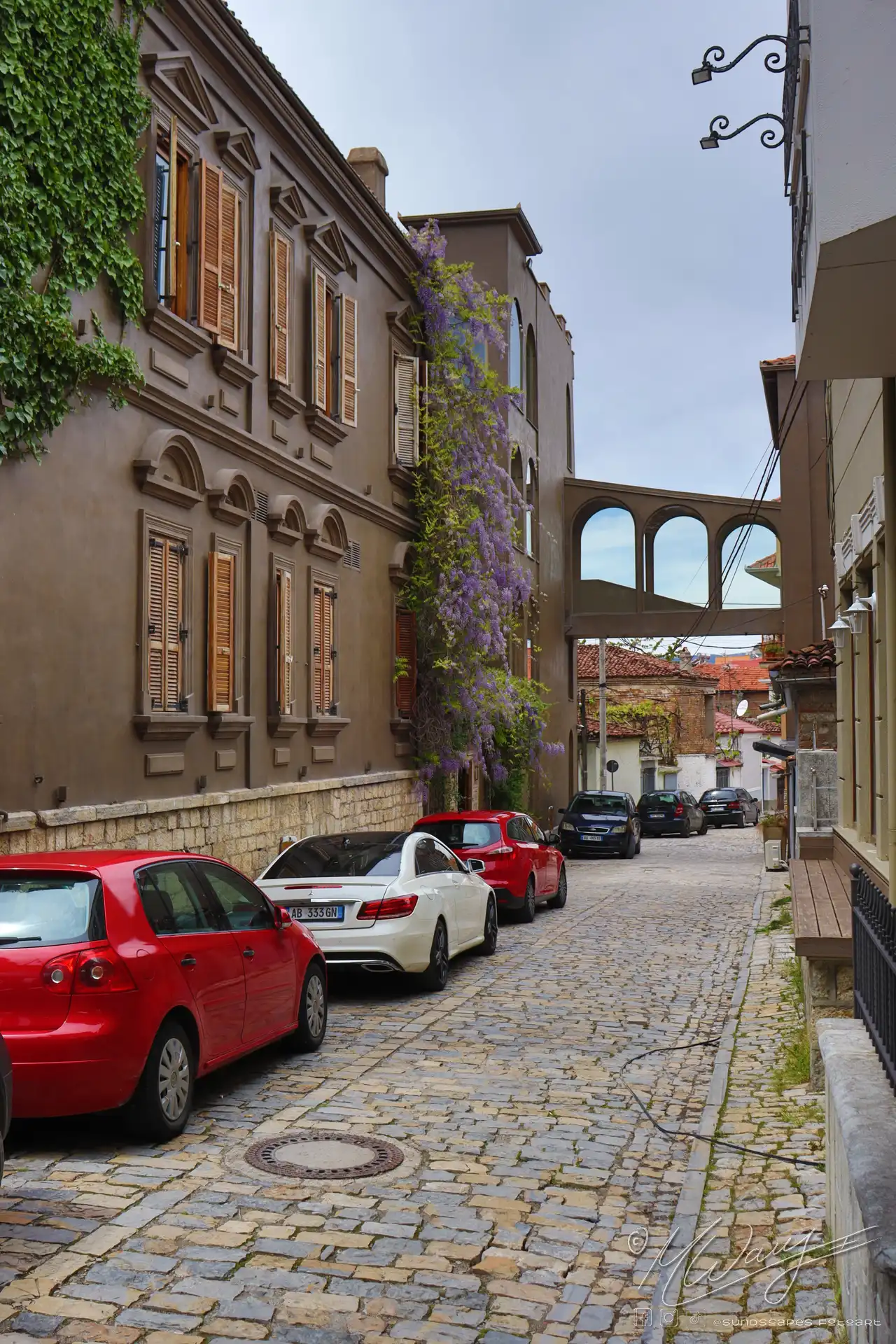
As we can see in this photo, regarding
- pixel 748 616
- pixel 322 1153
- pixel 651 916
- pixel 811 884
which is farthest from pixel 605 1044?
pixel 748 616

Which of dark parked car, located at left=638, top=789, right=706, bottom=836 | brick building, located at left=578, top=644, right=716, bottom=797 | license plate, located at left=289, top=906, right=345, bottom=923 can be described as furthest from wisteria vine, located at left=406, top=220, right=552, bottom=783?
brick building, located at left=578, top=644, right=716, bottom=797

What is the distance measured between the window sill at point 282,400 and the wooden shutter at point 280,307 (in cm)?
8

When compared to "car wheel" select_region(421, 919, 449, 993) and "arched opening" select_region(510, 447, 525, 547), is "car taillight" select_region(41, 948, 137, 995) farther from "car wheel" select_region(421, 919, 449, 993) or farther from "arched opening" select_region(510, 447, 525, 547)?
"arched opening" select_region(510, 447, 525, 547)

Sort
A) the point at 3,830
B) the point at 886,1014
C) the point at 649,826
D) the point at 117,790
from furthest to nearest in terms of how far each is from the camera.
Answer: the point at 649,826
the point at 117,790
the point at 3,830
the point at 886,1014

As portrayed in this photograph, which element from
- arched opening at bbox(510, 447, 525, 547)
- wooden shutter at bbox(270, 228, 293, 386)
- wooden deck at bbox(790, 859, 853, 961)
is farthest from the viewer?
arched opening at bbox(510, 447, 525, 547)

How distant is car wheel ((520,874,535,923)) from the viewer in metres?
18.3

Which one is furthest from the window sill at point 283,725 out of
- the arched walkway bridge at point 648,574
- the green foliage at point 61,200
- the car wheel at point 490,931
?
the arched walkway bridge at point 648,574

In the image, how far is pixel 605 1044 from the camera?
10.1 metres

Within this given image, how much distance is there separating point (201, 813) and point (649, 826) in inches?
1201

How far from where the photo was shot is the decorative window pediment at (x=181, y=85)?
14094mm

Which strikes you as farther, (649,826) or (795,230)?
(649,826)

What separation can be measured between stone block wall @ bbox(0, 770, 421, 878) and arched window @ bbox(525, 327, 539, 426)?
13419 mm

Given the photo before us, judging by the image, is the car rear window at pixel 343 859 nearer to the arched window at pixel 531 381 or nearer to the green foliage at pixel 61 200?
the green foliage at pixel 61 200

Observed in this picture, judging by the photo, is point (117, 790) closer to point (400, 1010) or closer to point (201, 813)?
point (201, 813)
